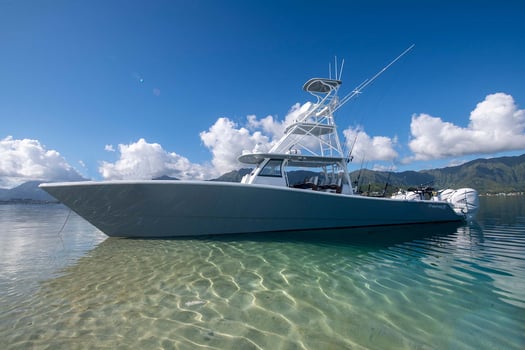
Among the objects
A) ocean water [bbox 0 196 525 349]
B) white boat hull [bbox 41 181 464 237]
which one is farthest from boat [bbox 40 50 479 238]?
ocean water [bbox 0 196 525 349]

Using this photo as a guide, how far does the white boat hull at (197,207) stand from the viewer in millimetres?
7004

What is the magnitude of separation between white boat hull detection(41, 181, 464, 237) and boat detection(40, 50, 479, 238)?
0.03 metres

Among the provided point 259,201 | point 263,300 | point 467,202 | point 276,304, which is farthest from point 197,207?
point 467,202

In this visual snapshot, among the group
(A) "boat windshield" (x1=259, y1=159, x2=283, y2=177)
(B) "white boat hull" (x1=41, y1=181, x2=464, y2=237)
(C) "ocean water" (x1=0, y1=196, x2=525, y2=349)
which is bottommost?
(C) "ocean water" (x1=0, y1=196, x2=525, y2=349)

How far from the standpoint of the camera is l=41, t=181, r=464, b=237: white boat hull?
700 centimetres

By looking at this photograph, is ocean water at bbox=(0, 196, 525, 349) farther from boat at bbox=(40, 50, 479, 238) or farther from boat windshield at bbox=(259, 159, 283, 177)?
boat windshield at bbox=(259, 159, 283, 177)

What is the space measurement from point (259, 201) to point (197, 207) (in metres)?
1.91

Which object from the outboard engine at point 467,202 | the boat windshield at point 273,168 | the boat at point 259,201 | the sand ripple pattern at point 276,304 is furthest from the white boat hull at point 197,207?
the outboard engine at point 467,202

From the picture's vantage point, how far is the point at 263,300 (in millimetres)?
3066

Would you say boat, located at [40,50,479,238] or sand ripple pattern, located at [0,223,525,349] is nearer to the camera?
sand ripple pattern, located at [0,223,525,349]

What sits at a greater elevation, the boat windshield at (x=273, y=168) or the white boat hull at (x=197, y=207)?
the boat windshield at (x=273, y=168)

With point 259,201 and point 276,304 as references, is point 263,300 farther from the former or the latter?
point 259,201

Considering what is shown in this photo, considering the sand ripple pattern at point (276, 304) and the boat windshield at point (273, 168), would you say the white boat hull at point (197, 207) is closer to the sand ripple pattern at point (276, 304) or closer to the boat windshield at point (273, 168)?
the boat windshield at point (273, 168)

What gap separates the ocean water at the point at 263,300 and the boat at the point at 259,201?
1717 mm
